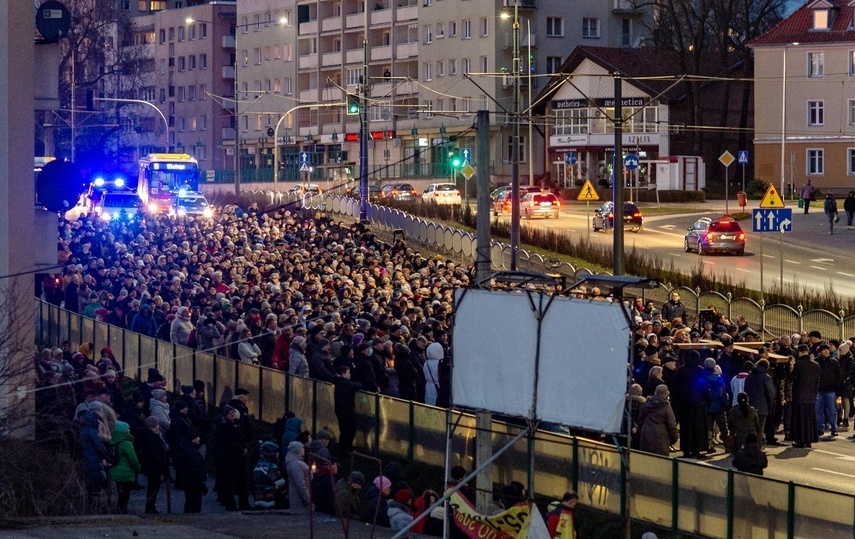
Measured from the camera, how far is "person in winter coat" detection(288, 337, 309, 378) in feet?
77.5

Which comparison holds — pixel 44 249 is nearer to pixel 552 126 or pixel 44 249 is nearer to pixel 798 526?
pixel 798 526

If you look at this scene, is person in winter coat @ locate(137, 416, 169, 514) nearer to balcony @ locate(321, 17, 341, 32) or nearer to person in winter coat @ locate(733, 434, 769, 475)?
person in winter coat @ locate(733, 434, 769, 475)

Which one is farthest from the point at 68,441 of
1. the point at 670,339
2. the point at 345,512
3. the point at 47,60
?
the point at 670,339

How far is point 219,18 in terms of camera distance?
387 ft

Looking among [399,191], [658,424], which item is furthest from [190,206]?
[658,424]

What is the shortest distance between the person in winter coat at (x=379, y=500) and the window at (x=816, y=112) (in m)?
67.6

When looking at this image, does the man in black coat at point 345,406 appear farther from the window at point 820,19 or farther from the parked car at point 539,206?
the window at point 820,19

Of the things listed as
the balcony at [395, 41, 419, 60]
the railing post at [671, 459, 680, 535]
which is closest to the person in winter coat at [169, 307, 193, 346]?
the railing post at [671, 459, 680, 535]

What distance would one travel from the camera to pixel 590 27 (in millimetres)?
94812

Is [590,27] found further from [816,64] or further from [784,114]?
[784,114]

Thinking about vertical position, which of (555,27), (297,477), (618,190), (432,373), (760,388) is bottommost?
(297,477)

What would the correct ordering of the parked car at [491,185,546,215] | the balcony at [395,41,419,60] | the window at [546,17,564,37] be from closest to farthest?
1. the parked car at [491,185,546,215]
2. the window at [546,17,564,37]
3. the balcony at [395,41,419,60]

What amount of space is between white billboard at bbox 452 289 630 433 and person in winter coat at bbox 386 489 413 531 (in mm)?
1484

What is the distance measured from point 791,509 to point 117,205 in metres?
43.2
